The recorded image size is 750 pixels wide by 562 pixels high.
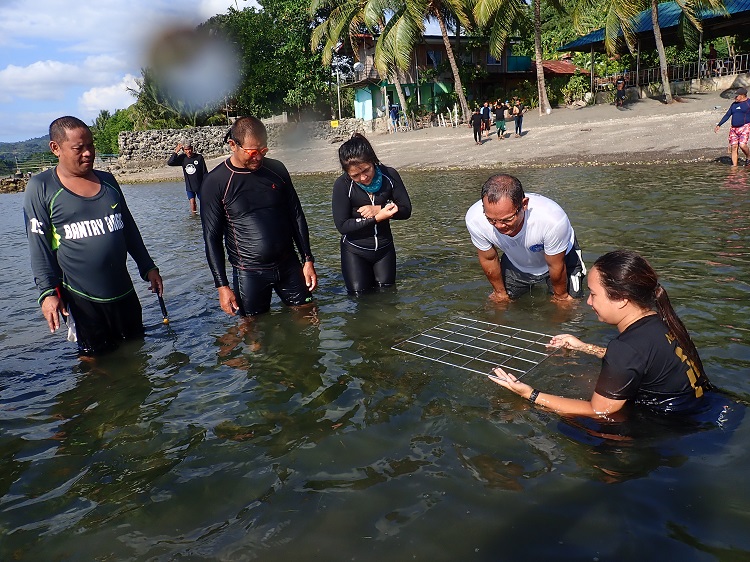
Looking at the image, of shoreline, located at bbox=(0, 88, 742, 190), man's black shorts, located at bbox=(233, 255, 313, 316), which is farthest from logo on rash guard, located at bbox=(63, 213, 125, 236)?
shoreline, located at bbox=(0, 88, 742, 190)

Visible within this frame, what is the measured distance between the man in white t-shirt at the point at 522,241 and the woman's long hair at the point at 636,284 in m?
1.45

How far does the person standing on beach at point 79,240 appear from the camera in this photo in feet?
15.8

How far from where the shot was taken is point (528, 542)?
2777 millimetres

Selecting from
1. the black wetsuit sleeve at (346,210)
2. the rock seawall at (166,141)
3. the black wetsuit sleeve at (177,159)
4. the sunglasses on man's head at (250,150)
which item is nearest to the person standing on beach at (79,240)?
the sunglasses on man's head at (250,150)

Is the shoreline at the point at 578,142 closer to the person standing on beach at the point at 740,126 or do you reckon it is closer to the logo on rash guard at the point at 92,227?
the person standing on beach at the point at 740,126

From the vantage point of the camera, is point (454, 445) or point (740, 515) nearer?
point (740, 515)

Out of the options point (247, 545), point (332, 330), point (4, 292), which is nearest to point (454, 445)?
point (247, 545)

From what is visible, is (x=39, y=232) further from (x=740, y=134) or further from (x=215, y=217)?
(x=740, y=134)

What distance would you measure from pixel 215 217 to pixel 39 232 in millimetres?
1463

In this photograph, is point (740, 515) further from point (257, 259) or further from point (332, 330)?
point (257, 259)

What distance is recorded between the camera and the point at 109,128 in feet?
229

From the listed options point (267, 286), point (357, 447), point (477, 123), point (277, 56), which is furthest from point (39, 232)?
point (277, 56)

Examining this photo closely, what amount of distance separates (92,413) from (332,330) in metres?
2.38

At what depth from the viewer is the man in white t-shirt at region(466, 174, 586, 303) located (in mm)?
4754
